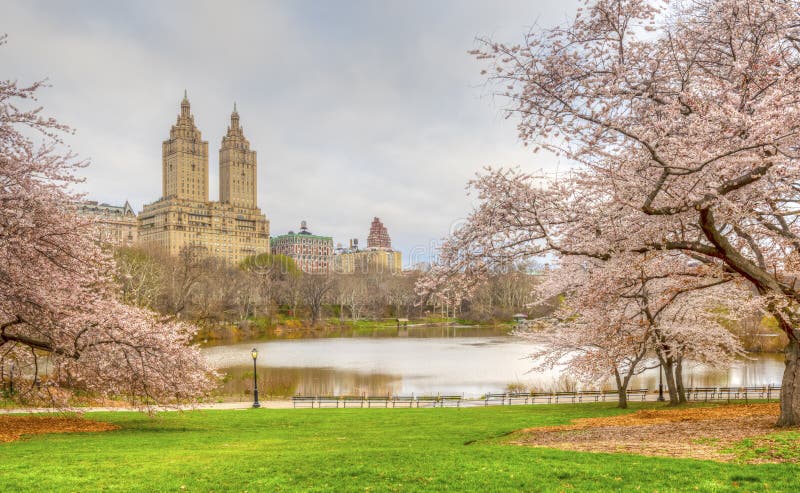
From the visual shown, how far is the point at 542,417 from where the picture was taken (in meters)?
18.5

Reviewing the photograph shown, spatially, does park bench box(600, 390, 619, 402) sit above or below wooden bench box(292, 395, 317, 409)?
below

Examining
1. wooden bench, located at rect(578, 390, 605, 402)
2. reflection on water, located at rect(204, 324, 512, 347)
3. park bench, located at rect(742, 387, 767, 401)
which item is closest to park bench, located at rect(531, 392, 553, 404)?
wooden bench, located at rect(578, 390, 605, 402)

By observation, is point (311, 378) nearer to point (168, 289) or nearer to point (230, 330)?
point (168, 289)

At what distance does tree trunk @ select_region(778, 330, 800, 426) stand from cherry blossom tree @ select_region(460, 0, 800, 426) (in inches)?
0.8

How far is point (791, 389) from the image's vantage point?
11.8 metres

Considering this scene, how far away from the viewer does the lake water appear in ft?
108

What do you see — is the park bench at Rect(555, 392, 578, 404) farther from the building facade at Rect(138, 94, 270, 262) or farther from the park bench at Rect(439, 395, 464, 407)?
the building facade at Rect(138, 94, 270, 262)

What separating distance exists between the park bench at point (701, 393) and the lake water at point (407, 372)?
5.60ft

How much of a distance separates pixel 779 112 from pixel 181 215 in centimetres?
18239

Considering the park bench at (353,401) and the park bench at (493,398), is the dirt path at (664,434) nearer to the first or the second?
the park bench at (493,398)

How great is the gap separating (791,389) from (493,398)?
55.6 ft

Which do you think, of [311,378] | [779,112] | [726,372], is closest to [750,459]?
[779,112]

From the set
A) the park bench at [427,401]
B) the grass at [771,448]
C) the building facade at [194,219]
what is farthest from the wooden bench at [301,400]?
the building facade at [194,219]

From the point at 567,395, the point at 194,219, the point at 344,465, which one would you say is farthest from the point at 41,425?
the point at 194,219
